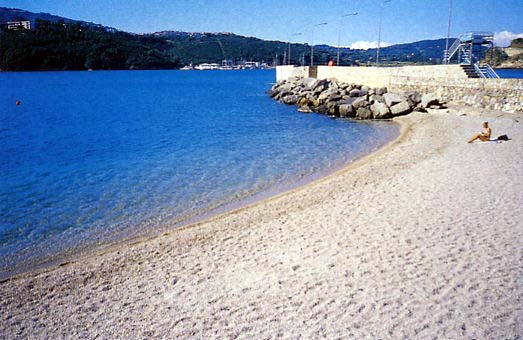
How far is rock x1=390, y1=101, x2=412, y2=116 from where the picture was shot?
2506cm

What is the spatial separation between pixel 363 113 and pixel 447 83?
5654 millimetres

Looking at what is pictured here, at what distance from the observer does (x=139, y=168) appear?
1501cm

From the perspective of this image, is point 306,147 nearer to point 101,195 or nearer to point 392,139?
point 392,139

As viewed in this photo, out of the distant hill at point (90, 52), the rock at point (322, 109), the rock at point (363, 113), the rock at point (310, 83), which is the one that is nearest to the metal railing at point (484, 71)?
the rock at point (363, 113)

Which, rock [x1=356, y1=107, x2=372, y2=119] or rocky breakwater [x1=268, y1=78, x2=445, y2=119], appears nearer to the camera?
rocky breakwater [x1=268, y1=78, x2=445, y2=119]

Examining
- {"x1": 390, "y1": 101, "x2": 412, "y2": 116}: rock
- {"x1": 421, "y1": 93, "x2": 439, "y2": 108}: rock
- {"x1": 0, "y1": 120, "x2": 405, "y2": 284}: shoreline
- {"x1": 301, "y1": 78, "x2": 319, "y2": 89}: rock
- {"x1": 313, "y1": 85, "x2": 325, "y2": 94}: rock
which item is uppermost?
{"x1": 301, "y1": 78, "x2": 319, "y2": 89}: rock

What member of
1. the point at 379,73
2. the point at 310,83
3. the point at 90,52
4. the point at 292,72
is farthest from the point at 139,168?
the point at 90,52

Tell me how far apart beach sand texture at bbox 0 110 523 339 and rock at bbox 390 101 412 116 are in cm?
1524

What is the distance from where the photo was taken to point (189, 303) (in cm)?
585

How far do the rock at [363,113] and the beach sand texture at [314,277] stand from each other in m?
15.7

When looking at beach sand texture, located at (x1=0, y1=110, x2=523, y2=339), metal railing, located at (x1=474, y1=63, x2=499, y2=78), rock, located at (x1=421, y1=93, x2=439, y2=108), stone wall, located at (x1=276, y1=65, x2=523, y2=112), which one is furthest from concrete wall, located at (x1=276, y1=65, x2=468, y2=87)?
beach sand texture, located at (x1=0, y1=110, x2=523, y2=339)

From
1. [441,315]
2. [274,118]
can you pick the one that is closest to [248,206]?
[441,315]

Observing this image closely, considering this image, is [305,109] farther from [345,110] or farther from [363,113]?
[363,113]

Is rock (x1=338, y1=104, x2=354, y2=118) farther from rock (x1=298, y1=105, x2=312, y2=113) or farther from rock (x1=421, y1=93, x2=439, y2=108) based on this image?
rock (x1=421, y1=93, x2=439, y2=108)
